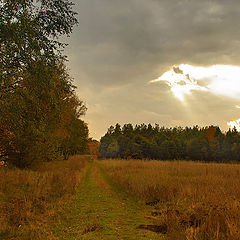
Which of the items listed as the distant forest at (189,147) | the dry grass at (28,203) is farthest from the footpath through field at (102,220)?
the distant forest at (189,147)

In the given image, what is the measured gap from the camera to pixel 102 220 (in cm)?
783

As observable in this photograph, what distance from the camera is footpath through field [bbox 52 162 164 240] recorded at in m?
6.36

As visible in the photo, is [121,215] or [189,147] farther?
[189,147]

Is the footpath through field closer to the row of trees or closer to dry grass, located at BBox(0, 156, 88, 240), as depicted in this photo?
dry grass, located at BBox(0, 156, 88, 240)

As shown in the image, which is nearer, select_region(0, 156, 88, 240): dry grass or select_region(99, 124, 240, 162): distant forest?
select_region(0, 156, 88, 240): dry grass

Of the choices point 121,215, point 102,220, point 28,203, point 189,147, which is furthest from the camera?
point 189,147

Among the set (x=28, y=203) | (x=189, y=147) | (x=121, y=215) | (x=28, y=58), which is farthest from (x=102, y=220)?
(x=189, y=147)

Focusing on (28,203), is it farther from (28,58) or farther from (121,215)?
(28,58)

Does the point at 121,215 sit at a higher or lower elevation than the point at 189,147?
lower

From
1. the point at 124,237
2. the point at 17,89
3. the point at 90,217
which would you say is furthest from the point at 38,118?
the point at 124,237

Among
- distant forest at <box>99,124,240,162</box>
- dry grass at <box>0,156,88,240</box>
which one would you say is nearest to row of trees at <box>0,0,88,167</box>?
dry grass at <box>0,156,88,240</box>

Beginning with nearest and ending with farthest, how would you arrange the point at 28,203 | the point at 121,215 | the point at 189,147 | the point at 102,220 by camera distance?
1. the point at 102,220
2. the point at 121,215
3. the point at 28,203
4. the point at 189,147

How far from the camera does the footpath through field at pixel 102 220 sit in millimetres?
6359

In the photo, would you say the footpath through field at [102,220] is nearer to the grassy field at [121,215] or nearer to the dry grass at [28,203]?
the grassy field at [121,215]
